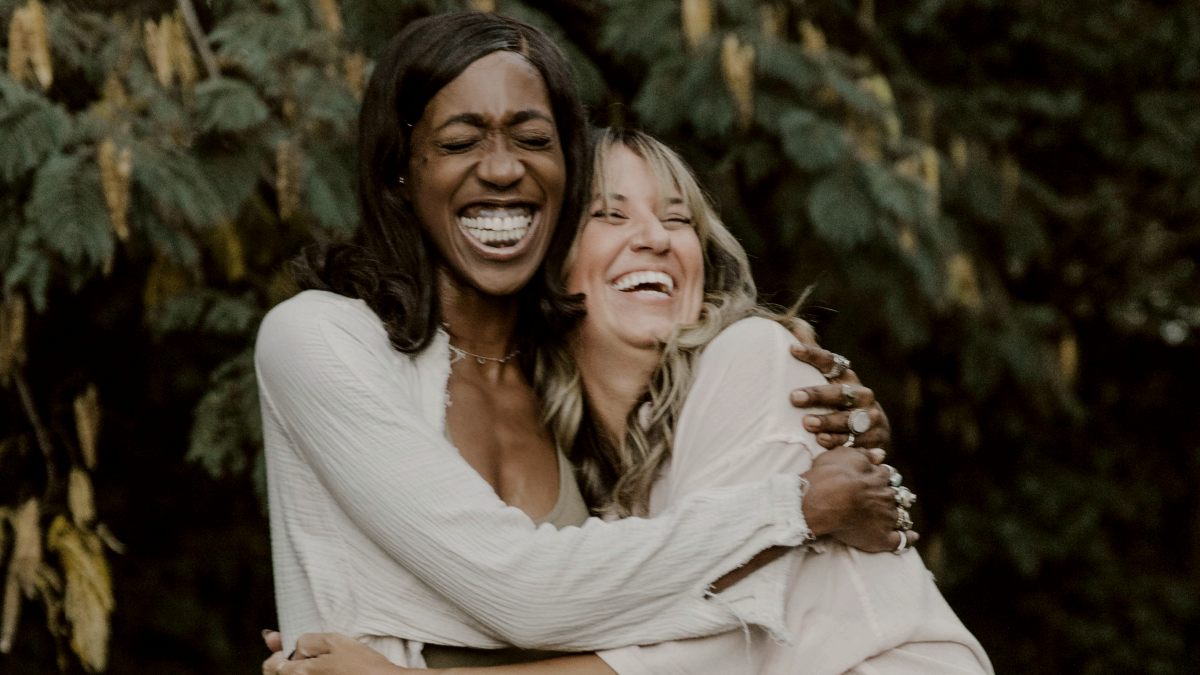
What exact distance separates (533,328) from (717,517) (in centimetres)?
80

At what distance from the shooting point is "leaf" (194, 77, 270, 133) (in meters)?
3.89

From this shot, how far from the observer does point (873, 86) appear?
16.0ft

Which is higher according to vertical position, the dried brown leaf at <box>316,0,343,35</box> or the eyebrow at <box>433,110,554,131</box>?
the dried brown leaf at <box>316,0,343,35</box>

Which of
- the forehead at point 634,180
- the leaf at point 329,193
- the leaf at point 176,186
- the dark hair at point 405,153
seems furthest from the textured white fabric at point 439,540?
the leaf at point 329,193

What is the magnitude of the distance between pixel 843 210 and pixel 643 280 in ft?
5.03

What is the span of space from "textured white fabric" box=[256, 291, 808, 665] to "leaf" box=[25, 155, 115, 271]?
96cm

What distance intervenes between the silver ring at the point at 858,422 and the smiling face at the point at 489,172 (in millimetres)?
684

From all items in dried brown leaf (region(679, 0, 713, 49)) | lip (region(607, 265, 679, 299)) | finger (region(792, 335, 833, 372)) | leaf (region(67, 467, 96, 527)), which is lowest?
leaf (region(67, 467, 96, 527))

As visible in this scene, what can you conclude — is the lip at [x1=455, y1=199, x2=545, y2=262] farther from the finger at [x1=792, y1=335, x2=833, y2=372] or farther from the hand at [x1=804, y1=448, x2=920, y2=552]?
the hand at [x1=804, y1=448, x2=920, y2=552]

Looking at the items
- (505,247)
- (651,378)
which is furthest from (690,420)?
(505,247)

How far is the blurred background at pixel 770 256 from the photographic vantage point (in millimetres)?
3902

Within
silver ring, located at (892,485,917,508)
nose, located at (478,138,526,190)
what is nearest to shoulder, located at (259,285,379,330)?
nose, located at (478,138,526,190)

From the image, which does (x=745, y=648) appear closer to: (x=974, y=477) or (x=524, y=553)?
(x=524, y=553)

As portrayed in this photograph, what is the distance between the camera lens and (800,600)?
281cm
